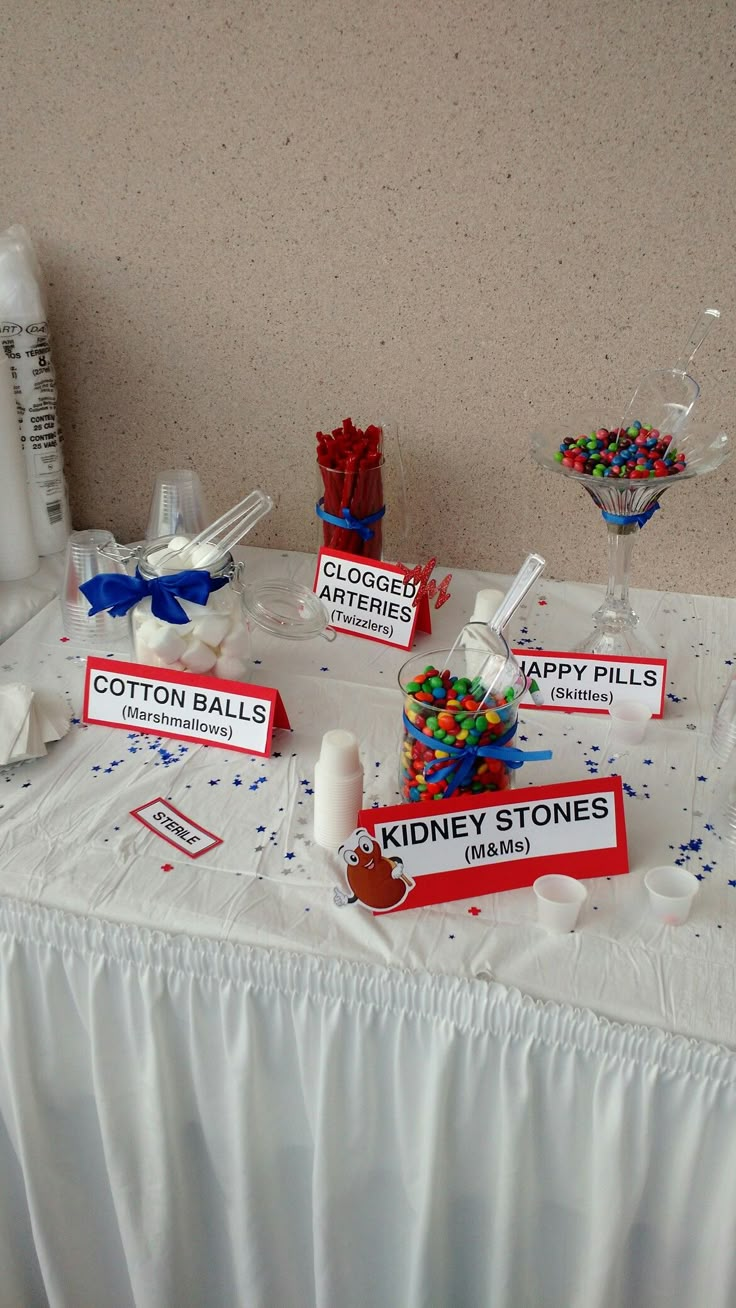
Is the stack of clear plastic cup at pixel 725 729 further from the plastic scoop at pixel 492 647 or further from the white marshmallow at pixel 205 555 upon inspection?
the white marshmallow at pixel 205 555

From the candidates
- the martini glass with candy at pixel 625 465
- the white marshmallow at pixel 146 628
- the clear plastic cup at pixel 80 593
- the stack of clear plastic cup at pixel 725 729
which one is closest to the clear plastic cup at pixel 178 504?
the clear plastic cup at pixel 80 593

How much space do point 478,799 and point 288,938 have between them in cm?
19

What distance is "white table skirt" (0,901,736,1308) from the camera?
782 millimetres

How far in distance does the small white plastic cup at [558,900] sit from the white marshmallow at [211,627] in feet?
1.40

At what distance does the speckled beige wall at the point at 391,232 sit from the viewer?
3.83ft

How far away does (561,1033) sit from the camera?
0.77 m

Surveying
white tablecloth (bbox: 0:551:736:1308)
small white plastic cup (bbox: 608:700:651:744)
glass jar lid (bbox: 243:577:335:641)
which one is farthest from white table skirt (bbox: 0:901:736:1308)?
glass jar lid (bbox: 243:577:335:641)

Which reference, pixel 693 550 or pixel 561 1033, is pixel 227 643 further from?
pixel 693 550

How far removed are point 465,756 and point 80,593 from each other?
57 cm

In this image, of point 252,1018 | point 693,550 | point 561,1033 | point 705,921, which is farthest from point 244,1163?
point 693,550

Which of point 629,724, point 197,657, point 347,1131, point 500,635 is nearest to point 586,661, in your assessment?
point 629,724

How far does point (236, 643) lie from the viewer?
1114 mm

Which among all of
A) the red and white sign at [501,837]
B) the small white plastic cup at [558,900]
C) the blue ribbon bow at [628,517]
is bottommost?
the small white plastic cup at [558,900]

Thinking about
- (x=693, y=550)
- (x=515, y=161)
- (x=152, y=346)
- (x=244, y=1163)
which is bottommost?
(x=244, y=1163)
